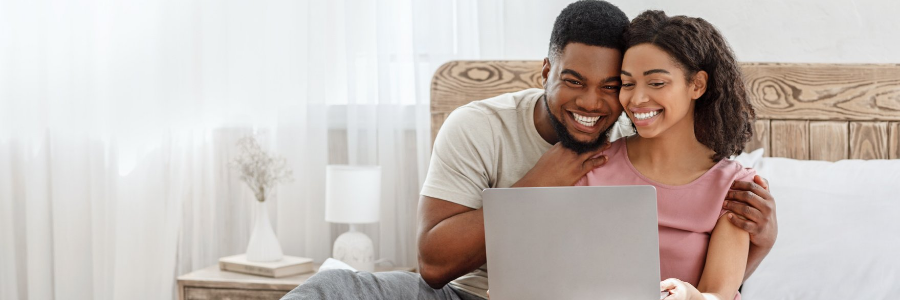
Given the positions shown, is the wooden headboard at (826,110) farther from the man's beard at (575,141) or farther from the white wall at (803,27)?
the man's beard at (575,141)

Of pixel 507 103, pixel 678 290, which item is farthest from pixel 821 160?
pixel 678 290

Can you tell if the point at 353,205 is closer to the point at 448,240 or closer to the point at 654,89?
the point at 448,240

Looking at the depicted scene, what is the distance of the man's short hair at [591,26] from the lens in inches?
56.6

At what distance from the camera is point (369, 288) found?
149 cm

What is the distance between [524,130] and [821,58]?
3.65 feet

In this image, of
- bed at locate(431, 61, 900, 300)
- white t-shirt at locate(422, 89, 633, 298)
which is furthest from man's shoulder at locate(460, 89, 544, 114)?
bed at locate(431, 61, 900, 300)

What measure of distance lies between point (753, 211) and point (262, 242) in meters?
1.52

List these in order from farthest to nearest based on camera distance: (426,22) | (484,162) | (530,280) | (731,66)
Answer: (426,22) → (484,162) → (731,66) → (530,280)

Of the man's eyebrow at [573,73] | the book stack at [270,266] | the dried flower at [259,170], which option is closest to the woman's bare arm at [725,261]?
the man's eyebrow at [573,73]

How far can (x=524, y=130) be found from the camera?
5.46 feet

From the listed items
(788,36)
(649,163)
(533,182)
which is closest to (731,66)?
(649,163)

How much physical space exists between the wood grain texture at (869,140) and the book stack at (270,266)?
64.2 inches

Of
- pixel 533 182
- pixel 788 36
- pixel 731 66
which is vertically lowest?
pixel 533 182

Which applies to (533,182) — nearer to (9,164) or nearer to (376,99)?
(376,99)
